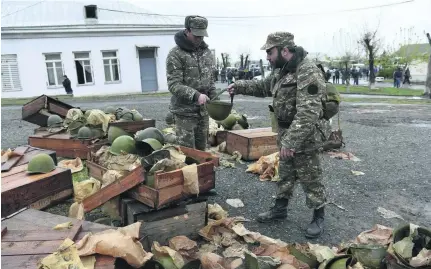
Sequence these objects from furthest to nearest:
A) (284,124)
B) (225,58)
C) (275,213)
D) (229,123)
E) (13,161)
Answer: (225,58) → (229,123) → (13,161) → (275,213) → (284,124)

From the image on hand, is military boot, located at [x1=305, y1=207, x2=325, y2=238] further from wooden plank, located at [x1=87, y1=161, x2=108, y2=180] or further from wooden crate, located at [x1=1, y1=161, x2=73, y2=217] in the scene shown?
wooden crate, located at [x1=1, y1=161, x2=73, y2=217]

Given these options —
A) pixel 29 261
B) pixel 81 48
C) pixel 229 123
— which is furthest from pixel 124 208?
pixel 81 48

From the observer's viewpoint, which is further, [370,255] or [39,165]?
[39,165]

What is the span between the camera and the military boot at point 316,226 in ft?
11.9

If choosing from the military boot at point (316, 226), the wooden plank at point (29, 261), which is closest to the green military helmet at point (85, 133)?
the wooden plank at point (29, 261)

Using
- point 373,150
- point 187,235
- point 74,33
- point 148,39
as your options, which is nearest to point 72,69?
point 74,33

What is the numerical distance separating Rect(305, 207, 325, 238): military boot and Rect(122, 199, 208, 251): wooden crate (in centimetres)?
110

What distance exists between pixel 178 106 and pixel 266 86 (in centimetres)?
116

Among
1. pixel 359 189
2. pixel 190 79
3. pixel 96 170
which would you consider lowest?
pixel 359 189

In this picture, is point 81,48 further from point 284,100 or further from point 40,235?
point 40,235

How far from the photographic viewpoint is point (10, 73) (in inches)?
919

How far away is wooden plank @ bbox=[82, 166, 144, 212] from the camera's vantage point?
319 centimetres

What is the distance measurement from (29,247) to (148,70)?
2522 centimetres

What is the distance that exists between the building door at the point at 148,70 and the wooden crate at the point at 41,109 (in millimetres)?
19735
